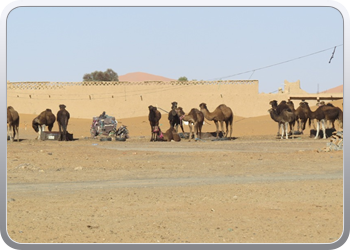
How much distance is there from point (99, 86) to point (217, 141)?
1013 inches

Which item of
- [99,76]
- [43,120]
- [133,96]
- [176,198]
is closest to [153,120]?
[43,120]

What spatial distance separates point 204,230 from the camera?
326 inches

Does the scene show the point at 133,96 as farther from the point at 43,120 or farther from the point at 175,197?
the point at 175,197

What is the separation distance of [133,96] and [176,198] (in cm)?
4239

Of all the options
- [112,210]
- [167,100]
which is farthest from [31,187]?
[167,100]

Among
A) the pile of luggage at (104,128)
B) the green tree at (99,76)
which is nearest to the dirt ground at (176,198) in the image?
the pile of luggage at (104,128)

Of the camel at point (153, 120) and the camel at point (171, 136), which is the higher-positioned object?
the camel at point (153, 120)

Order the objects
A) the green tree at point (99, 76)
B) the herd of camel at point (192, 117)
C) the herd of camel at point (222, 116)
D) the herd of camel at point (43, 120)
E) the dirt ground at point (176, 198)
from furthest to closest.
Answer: the green tree at point (99, 76) → the herd of camel at point (222, 116) → the herd of camel at point (192, 117) → the herd of camel at point (43, 120) → the dirt ground at point (176, 198)

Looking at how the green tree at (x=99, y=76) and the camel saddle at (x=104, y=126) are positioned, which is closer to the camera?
the camel saddle at (x=104, y=126)

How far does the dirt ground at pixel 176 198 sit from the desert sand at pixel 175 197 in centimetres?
2

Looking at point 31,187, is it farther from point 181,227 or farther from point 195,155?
point 195,155

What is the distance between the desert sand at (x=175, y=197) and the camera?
8.19 m

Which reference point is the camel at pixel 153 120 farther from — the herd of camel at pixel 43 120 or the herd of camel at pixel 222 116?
the herd of camel at pixel 43 120

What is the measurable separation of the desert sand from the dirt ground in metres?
0.02
